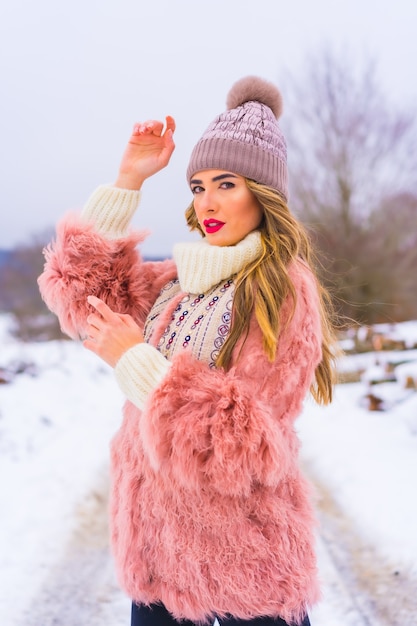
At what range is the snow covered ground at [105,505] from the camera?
2.44m

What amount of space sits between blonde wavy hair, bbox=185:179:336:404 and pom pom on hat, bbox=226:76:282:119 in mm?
321

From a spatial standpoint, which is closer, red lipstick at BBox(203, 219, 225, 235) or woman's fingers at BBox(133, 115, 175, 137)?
red lipstick at BBox(203, 219, 225, 235)

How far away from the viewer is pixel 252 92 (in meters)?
1.58

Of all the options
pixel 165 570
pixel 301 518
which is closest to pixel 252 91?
pixel 301 518

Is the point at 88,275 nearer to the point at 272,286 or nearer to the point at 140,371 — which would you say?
the point at 140,371

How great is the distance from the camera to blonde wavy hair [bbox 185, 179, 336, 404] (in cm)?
127

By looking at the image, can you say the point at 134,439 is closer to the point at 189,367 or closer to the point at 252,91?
the point at 189,367

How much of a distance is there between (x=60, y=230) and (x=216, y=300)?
597 millimetres

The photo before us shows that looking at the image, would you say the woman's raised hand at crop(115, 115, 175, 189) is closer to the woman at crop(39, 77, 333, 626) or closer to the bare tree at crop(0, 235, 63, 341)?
the woman at crop(39, 77, 333, 626)


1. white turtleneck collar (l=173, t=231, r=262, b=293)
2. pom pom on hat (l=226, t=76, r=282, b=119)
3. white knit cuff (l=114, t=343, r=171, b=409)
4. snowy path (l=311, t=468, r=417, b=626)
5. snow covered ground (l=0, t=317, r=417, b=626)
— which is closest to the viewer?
white knit cuff (l=114, t=343, r=171, b=409)

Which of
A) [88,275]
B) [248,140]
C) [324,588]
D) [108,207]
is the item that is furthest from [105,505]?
[248,140]

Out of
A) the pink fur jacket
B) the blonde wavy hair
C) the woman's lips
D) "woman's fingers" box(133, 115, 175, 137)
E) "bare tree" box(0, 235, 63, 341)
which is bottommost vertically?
"bare tree" box(0, 235, 63, 341)

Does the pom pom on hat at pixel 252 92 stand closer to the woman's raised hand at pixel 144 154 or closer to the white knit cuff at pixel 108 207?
the woman's raised hand at pixel 144 154

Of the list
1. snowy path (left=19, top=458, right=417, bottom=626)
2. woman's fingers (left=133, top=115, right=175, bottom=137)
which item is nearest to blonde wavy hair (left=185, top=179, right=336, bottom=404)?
woman's fingers (left=133, top=115, right=175, bottom=137)
